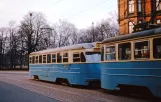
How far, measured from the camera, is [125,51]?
42.7 ft

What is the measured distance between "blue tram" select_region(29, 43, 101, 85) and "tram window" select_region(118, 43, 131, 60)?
154 inches

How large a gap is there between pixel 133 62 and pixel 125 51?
80 cm

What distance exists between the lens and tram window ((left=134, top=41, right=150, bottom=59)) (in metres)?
11.7

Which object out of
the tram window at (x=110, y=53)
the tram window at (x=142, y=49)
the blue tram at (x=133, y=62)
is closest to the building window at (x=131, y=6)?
the blue tram at (x=133, y=62)

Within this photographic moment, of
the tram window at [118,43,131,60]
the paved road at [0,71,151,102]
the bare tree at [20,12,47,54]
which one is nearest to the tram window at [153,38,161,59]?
the tram window at [118,43,131,60]

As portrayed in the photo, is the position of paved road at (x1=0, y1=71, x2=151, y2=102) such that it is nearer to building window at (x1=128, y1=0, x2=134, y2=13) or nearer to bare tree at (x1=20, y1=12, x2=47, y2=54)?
building window at (x1=128, y1=0, x2=134, y2=13)

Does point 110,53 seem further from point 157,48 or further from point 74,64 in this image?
point 74,64

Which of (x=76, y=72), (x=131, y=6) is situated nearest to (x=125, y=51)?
(x=76, y=72)

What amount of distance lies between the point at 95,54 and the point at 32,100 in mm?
5785

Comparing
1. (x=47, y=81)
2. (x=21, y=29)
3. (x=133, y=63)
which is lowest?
(x=47, y=81)

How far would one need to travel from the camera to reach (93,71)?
56.2ft

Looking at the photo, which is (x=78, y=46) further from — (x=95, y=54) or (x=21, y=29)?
(x=21, y=29)

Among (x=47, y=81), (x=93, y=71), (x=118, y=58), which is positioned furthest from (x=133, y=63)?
(x=47, y=81)

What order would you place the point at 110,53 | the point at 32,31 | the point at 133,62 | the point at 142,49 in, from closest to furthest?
the point at 142,49
the point at 133,62
the point at 110,53
the point at 32,31
